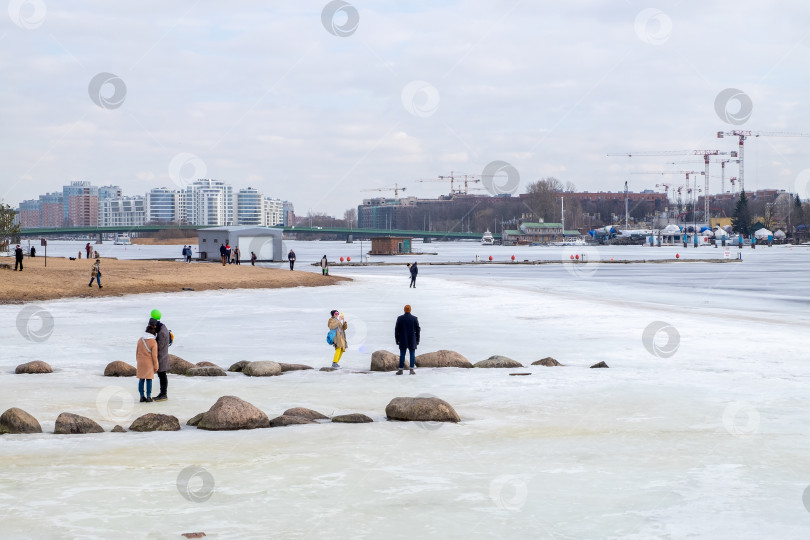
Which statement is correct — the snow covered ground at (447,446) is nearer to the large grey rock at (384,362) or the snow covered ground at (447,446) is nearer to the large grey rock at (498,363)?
the large grey rock at (384,362)

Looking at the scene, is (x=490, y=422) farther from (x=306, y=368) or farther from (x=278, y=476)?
(x=306, y=368)

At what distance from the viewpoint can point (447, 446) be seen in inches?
475

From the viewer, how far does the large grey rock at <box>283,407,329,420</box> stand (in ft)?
45.2

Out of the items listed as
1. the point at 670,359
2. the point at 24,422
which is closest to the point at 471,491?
the point at 24,422

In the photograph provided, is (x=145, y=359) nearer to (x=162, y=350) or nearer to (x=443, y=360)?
(x=162, y=350)

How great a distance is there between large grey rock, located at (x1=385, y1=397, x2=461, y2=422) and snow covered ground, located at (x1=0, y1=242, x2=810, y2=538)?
0.36 m

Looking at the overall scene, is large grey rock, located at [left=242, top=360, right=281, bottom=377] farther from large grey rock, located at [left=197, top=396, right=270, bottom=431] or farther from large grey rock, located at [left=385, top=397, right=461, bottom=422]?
large grey rock, located at [left=385, top=397, right=461, bottom=422]

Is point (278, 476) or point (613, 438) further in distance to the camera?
point (613, 438)

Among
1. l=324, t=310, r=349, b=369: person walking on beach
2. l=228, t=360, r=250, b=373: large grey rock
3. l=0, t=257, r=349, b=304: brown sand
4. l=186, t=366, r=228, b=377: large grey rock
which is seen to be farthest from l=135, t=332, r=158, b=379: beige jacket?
l=0, t=257, r=349, b=304: brown sand

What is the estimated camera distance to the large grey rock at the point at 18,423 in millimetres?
12742

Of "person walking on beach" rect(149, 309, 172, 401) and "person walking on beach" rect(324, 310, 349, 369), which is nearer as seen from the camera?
"person walking on beach" rect(149, 309, 172, 401)

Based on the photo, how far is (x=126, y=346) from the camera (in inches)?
909

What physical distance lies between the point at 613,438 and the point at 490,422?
1989 millimetres

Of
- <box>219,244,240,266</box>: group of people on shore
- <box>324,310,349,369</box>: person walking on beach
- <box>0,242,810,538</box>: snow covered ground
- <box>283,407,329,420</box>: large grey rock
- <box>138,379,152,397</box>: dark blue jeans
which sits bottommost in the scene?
<box>0,242,810,538</box>: snow covered ground
